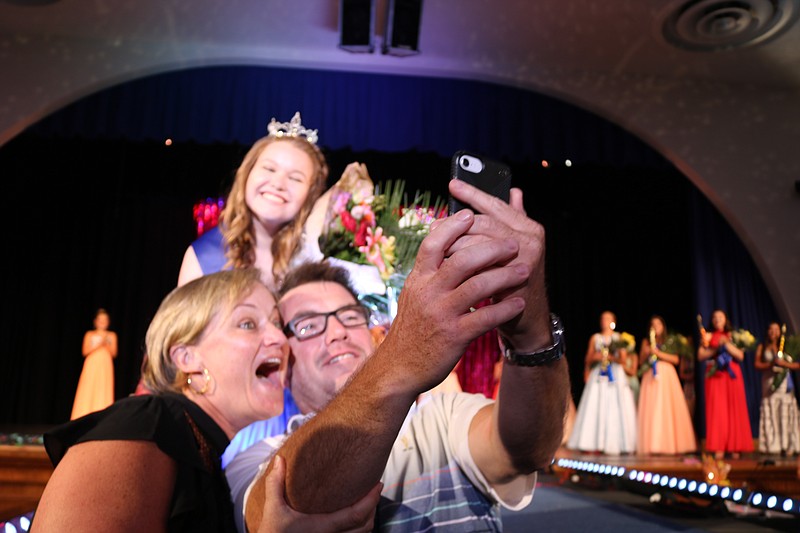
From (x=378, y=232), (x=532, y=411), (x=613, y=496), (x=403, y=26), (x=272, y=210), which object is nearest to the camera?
(x=532, y=411)

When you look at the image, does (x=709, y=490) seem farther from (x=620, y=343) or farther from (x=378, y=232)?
(x=620, y=343)

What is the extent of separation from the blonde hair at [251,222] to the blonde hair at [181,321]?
5.16ft

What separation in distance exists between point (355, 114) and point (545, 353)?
6.93 meters

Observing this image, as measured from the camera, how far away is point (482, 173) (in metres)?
0.84

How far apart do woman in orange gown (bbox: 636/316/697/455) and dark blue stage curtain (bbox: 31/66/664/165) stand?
243 centimetres

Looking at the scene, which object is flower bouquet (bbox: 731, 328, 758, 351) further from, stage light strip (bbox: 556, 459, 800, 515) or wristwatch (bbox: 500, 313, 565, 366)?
wristwatch (bbox: 500, 313, 565, 366)

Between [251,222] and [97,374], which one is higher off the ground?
[251,222]

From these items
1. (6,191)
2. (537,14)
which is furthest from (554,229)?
(6,191)

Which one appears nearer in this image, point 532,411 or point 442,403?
point 532,411

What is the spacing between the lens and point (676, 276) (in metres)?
11.0

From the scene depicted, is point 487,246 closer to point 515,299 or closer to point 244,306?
point 515,299

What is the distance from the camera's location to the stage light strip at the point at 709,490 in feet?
7.93

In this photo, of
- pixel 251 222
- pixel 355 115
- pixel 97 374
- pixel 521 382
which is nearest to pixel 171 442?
pixel 521 382

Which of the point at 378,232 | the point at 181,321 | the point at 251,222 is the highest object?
the point at 251,222
